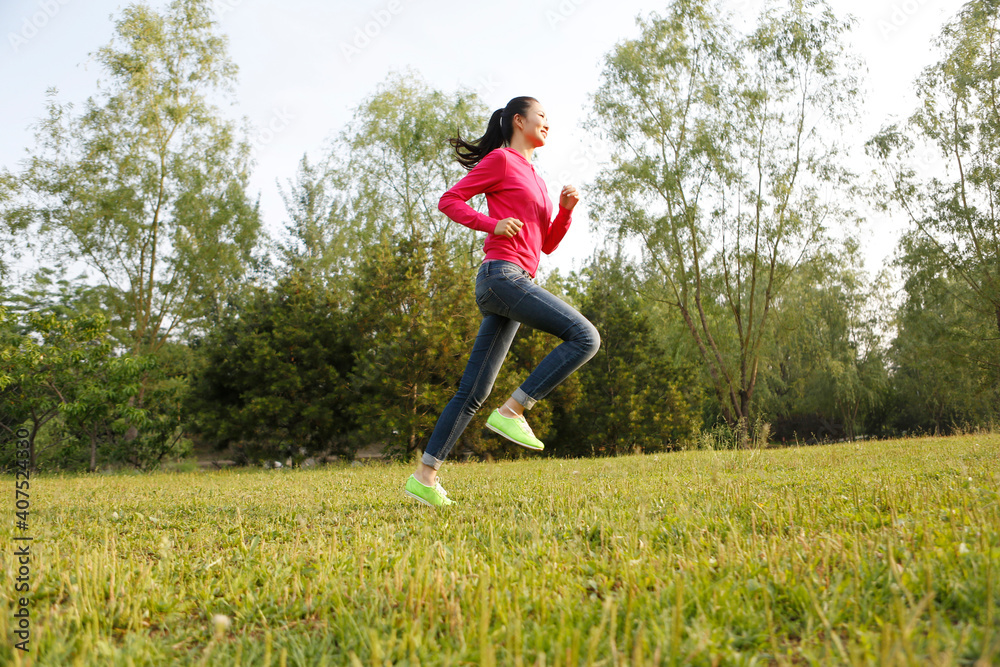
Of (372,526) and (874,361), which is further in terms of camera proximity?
(874,361)

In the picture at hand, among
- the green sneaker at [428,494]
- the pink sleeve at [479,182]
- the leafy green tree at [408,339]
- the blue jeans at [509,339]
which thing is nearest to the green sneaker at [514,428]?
the blue jeans at [509,339]

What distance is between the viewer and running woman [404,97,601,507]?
351cm

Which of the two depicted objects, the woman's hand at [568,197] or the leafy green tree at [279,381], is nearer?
the woman's hand at [568,197]

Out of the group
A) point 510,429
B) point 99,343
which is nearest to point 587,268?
point 99,343

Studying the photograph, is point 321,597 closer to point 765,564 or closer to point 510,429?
point 765,564

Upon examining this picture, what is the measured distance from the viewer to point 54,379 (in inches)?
504

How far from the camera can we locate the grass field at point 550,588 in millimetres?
1421

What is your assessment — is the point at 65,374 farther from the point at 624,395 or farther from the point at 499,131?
the point at 624,395

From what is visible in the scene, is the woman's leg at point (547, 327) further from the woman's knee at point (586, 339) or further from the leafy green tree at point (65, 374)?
the leafy green tree at point (65, 374)

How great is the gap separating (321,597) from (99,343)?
14.7 m

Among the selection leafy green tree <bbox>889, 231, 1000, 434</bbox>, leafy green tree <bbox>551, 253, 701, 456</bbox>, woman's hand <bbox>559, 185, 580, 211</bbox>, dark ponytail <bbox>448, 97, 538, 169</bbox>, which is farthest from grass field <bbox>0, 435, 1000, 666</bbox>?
leafy green tree <bbox>889, 231, 1000, 434</bbox>

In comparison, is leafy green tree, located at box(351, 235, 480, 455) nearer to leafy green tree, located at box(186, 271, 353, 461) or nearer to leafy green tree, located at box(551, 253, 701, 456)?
leafy green tree, located at box(186, 271, 353, 461)

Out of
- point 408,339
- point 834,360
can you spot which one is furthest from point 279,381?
point 834,360

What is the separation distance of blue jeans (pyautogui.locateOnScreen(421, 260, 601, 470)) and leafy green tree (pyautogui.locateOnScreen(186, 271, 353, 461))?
11631 millimetres
